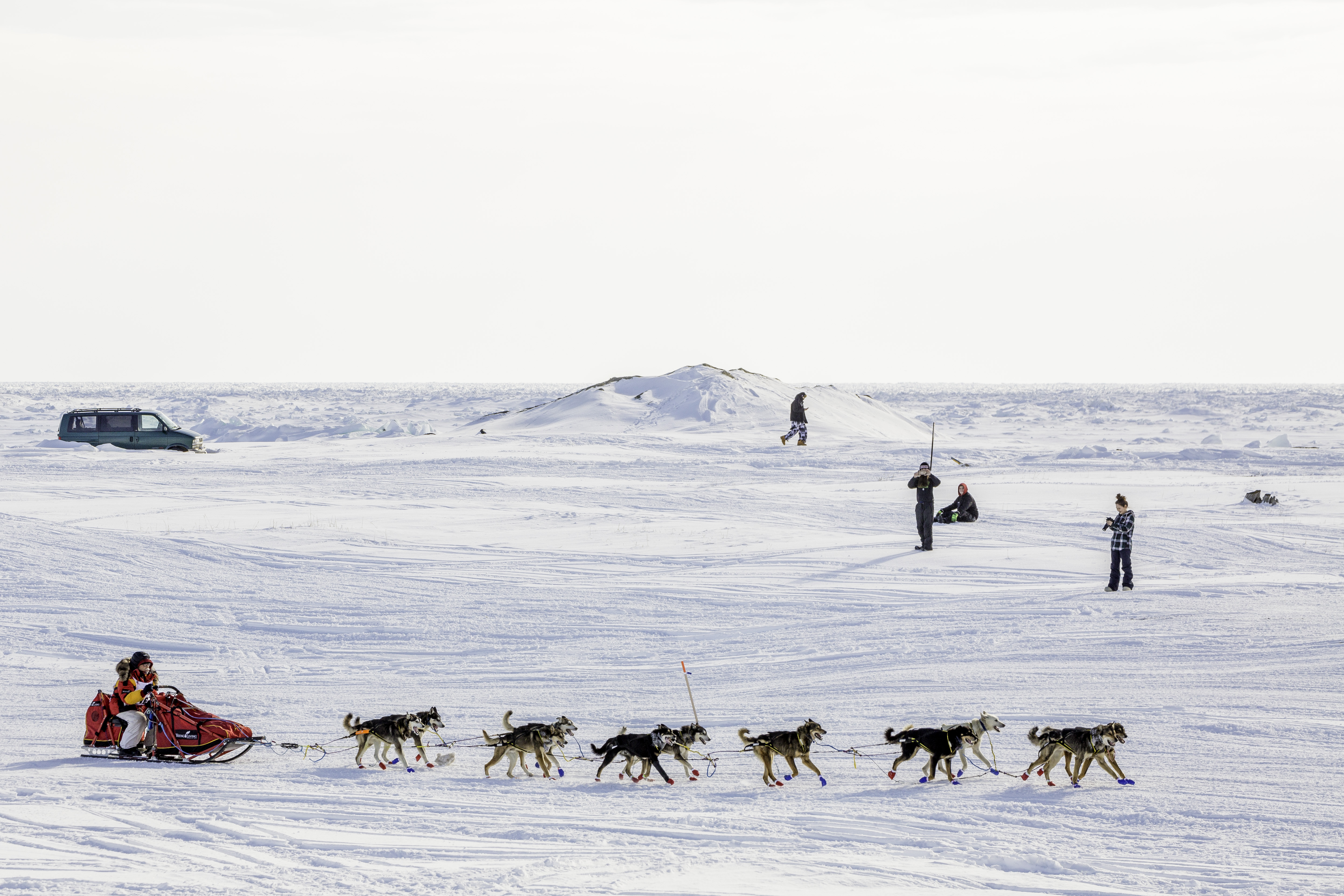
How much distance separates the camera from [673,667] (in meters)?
12.1

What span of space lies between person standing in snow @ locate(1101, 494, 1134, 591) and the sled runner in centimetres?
1059

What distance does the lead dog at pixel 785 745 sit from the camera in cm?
830

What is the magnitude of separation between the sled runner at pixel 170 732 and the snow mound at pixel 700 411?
108 ft

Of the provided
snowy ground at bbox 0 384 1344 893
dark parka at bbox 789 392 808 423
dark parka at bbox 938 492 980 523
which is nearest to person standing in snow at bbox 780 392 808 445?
dark parka at bbox 789 392 808 423

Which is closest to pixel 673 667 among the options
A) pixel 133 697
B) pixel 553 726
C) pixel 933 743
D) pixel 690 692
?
pixel 690 692

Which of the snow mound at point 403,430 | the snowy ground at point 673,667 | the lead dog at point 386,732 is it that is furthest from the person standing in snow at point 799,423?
the lead dog at point 386,732

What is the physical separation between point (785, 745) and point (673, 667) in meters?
3.87

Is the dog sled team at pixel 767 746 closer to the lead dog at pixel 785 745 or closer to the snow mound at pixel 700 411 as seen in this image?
the lead dog at pixel 785 745

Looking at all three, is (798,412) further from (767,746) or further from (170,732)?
(170,732)

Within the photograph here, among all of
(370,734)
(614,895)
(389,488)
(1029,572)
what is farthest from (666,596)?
(389,488)

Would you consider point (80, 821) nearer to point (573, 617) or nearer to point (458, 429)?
point (573, 617)

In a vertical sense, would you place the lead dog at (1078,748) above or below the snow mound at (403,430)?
below

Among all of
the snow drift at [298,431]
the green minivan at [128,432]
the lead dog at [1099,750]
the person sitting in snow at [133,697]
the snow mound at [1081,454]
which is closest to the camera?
the lead dog at [1099,750]

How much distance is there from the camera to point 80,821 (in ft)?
23.8
